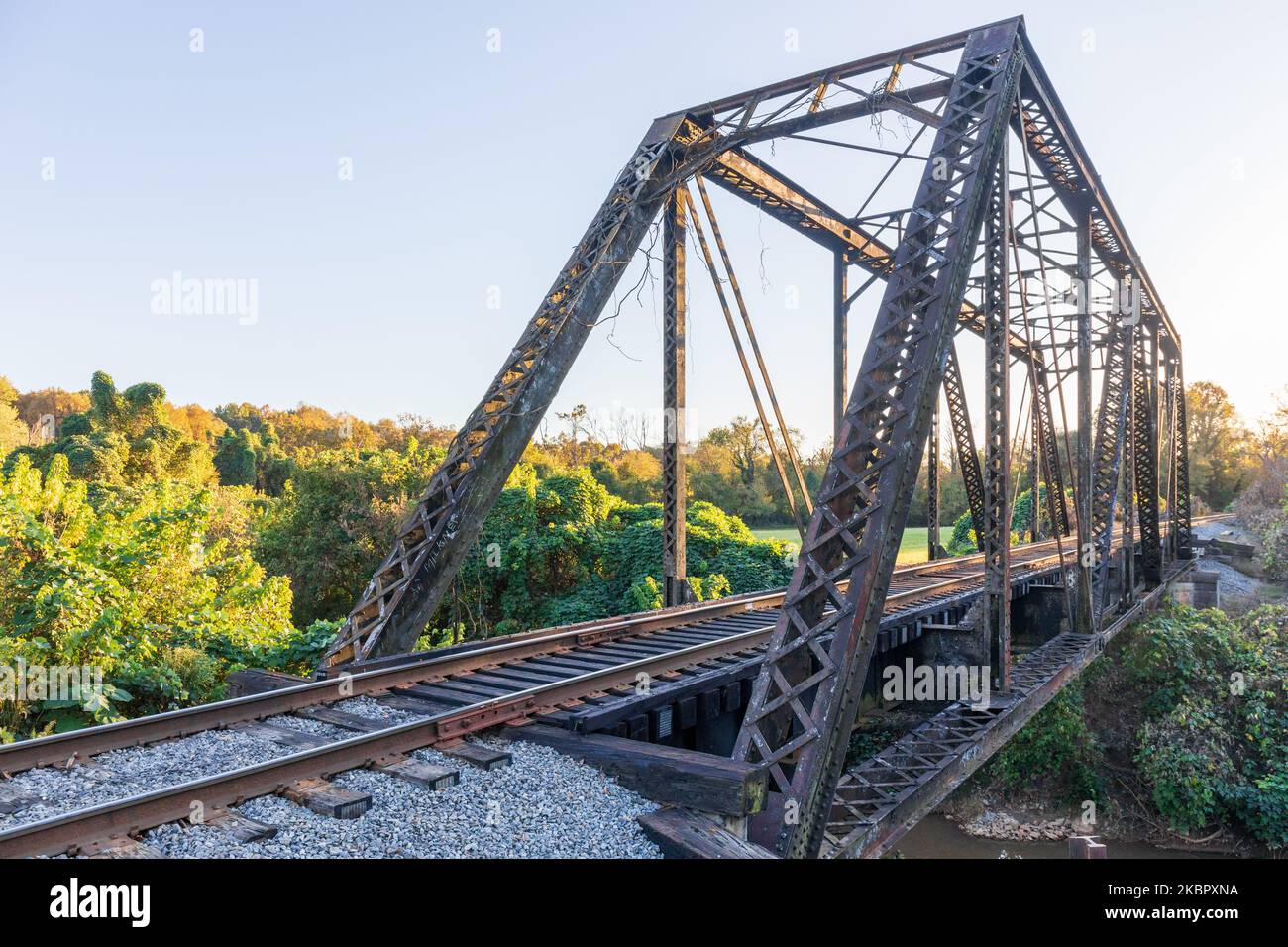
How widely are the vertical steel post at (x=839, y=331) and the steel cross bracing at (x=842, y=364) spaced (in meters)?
0.04

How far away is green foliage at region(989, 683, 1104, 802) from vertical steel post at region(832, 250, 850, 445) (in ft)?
33.1

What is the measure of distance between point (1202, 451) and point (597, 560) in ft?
153

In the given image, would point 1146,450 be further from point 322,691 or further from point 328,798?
point 328,798

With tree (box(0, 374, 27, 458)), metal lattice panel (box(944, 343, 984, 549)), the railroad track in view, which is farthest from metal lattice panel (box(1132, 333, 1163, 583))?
tree (box(0, 374, 27, 458))

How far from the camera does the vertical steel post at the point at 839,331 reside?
12992 mm

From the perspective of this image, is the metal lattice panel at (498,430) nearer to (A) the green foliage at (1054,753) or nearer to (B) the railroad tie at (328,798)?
(B) the railroad tie at (328,798)

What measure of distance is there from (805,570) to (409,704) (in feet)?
9.51

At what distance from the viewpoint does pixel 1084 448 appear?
1140 centimetres

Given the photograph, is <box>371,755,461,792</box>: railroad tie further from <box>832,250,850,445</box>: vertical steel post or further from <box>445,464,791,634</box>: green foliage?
<box>445,464,791,634</box>: green foliage

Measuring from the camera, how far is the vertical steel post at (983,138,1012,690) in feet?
24.2

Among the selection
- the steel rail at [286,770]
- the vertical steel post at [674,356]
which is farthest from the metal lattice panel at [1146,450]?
the steel rail at [286,770]

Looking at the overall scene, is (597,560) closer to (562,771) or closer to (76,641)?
(76,641)
